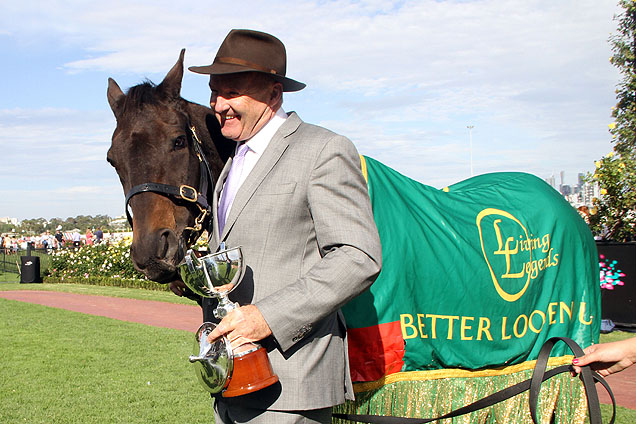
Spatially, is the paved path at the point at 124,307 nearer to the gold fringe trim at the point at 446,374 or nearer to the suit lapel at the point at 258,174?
the gold fringe trim at the point at 446,374

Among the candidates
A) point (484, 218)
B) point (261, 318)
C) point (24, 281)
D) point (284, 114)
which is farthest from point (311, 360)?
point (24, 281)

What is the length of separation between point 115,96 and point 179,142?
50 cm

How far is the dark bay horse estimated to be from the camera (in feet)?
7.89

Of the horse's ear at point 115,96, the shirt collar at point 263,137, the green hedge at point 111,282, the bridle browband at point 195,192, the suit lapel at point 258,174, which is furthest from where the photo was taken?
the green hedge at point 111,282

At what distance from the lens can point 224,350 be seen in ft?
6.05

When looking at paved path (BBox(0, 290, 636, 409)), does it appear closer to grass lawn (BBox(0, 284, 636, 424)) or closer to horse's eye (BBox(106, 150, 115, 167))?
grass lawn (BBox(0, 284, 636, 424))

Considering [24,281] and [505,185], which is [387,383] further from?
[24,281]

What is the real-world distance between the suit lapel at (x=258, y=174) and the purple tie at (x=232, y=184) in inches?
5.3

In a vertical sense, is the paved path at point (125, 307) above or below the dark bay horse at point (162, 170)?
below

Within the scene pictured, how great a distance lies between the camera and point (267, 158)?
2.10m

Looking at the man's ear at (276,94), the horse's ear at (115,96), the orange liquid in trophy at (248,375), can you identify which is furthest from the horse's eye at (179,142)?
the orange liquid in trophy at (248,375)

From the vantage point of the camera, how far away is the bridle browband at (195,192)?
8.28ft

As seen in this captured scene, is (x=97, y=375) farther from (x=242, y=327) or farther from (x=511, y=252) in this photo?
(x=242, y=327)

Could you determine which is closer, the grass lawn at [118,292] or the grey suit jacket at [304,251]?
the grey suit jacket at [304,251]
